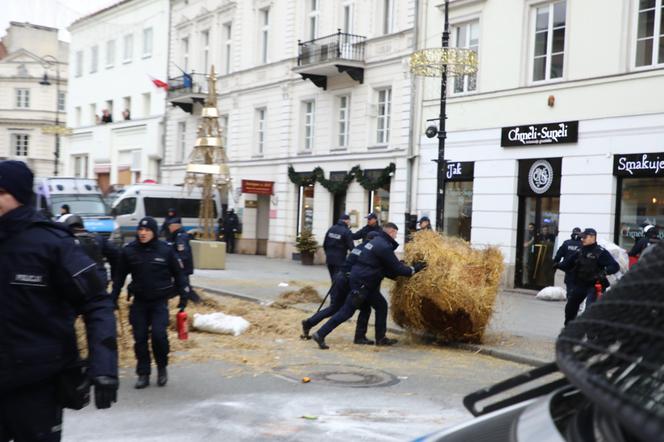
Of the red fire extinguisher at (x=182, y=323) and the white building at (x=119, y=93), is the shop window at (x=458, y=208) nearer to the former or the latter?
the red fire extinguisher at (x=182, y=323)

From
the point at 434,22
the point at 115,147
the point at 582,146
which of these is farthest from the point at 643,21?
the point at 115,147

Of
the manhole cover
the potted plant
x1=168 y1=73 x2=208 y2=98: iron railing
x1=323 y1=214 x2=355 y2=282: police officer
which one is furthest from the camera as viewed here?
x1=168 y1=73 x2=208 y2=98: iron railing

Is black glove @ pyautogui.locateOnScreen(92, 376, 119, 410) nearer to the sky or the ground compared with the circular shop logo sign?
nearer to the ground

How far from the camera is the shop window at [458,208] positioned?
2214cm

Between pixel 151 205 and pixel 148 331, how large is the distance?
23.0m

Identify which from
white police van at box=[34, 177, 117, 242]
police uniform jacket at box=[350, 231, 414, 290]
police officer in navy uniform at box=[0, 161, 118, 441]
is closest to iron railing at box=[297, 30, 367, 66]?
white police van at box=[34, 177, 117, 242]

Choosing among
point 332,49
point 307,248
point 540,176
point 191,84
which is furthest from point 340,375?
point 191,84

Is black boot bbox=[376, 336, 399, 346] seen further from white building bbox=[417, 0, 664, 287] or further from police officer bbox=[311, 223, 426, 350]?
white building bbox=[417, 0, 664, 287]

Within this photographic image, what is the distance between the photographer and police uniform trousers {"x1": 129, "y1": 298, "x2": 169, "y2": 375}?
A: 8.08 metres

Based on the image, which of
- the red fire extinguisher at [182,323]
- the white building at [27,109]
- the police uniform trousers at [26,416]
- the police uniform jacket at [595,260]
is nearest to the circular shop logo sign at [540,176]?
the police uniform jacket at [595,260]

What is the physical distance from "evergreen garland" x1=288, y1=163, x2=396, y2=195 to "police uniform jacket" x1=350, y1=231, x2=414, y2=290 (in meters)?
14.0

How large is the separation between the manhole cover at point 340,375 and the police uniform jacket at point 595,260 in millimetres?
4168

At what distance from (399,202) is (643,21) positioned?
363 inches

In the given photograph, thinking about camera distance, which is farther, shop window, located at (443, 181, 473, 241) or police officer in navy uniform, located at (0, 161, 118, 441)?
shop window, located at (443, 181, 473, 241)
